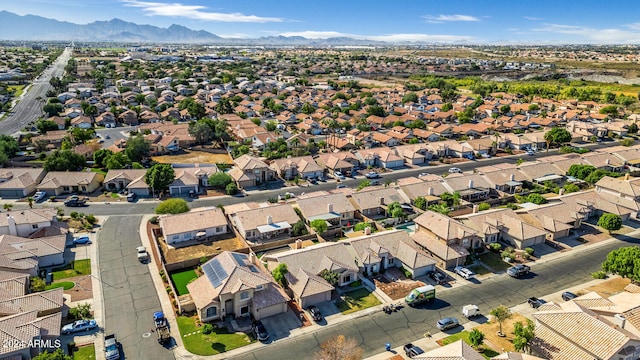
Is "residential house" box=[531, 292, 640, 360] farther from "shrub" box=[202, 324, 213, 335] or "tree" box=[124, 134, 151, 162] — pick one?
"tree" box=[124, 134, 151, 162]

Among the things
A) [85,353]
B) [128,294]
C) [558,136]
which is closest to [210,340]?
[85,353]

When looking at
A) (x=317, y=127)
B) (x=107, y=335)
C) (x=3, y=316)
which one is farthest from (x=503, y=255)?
(x=317, y=127)

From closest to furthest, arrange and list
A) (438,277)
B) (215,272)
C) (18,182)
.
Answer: (215,272) → (438,277) → (18,182)

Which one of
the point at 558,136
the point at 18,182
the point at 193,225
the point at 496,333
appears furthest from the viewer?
the point at 558,136

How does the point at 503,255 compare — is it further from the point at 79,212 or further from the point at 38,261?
the point at 79,212

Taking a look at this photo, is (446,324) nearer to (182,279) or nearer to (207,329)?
(207,329)

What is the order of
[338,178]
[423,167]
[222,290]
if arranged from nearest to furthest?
[222,290] → [338,178] → [423,167]
